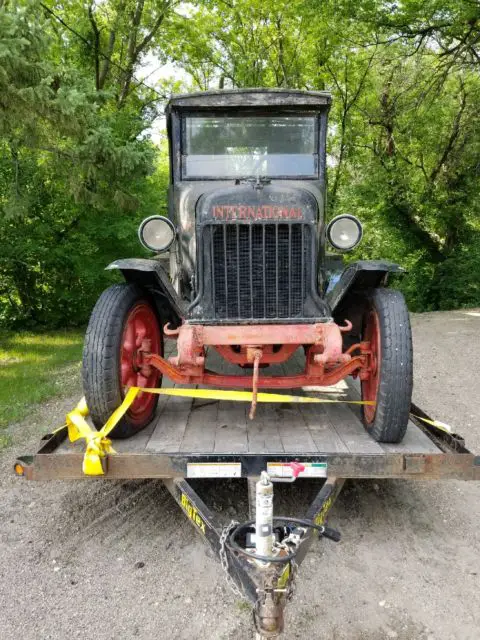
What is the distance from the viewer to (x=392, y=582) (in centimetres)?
306

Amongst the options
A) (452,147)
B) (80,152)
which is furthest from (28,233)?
(452,147)

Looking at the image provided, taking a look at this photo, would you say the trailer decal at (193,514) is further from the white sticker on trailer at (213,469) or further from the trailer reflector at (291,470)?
the trailer reflector at (291,470)

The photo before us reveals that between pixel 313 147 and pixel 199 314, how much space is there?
77.1 inches

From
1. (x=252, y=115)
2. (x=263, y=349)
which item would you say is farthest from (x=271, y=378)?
(x=252, y=115)

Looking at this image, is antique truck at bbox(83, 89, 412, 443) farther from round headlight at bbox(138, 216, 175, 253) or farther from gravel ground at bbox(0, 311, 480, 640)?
gravel ground at bbox(0, 311, 480, 640)

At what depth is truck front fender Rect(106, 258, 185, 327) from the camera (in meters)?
3.76

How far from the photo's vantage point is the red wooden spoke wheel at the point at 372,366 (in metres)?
3.81

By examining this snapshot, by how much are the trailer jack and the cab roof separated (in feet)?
10.8

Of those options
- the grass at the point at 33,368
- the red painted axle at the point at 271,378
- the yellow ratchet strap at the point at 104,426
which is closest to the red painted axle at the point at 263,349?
the red painted axle at the point at 271,378

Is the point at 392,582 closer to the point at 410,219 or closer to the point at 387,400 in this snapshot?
the point at 387,400

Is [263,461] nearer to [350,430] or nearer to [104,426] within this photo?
[350,430]

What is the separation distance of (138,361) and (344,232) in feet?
6.53

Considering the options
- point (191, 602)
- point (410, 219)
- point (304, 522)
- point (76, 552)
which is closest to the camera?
point (304, 522)

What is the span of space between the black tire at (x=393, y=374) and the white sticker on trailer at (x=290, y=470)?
0.61 meters
